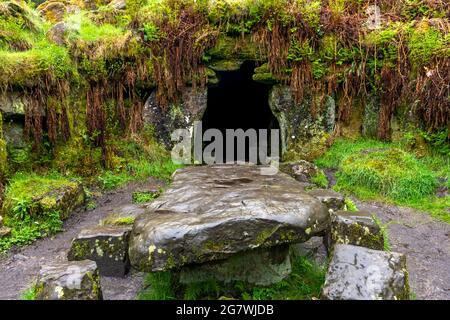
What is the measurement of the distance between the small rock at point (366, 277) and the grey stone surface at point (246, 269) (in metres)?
0.64

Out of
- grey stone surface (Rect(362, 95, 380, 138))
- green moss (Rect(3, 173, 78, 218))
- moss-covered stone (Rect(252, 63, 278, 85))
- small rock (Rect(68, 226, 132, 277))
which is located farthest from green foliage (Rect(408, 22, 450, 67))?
green moss (Rect(3, 173, 78, 218))

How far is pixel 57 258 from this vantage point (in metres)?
4.86

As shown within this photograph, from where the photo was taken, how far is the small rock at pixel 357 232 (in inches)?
170

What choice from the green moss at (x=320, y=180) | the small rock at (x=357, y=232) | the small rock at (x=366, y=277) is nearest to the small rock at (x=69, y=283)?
the small rock at (x=366, y=277)

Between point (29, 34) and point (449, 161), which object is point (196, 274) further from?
point (29, 34)

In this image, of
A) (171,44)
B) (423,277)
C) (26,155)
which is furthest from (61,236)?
(423,277)

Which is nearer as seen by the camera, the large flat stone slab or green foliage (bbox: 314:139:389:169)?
the large flat stone slab

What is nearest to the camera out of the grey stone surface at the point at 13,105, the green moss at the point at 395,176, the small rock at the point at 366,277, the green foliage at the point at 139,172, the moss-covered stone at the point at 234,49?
the small rock at the point at 366,277

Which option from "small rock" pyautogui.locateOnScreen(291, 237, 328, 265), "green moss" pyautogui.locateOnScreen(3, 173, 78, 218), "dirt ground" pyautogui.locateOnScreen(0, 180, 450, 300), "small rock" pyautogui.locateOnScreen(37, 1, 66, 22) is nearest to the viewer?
"dirt ground" pyautogui.locateOnScreen(0, 180, 450, 300)

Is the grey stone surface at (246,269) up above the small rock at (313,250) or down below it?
above
